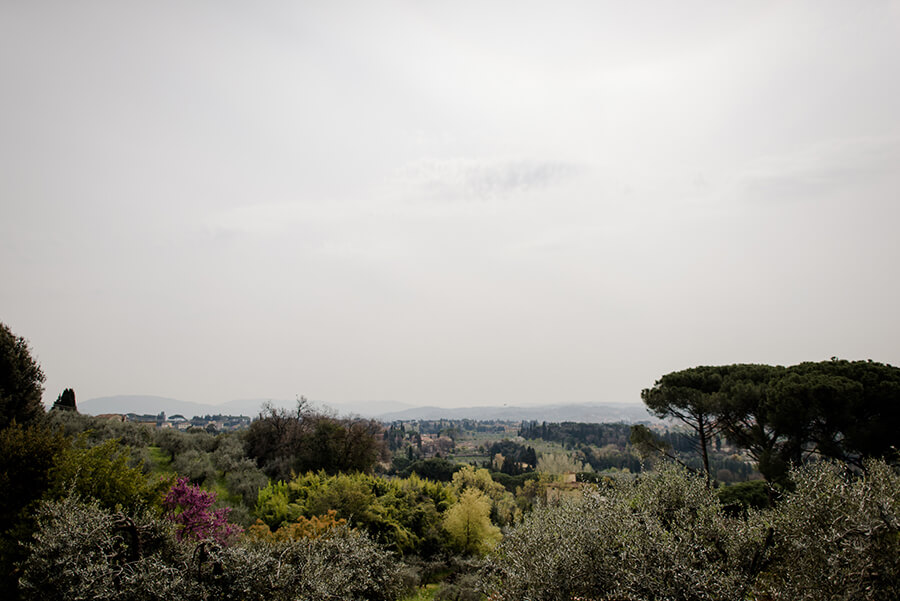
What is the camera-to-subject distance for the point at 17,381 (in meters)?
15.9

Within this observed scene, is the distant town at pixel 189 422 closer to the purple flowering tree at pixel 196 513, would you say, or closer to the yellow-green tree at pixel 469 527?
the yellow-green tree at pixel 469 527

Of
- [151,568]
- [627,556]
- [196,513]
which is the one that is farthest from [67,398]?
[627,556]

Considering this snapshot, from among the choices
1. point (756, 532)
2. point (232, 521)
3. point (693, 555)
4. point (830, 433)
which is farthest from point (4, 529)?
point (830, 433)

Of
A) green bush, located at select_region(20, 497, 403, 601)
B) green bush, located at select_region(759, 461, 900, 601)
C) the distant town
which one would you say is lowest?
the distant town

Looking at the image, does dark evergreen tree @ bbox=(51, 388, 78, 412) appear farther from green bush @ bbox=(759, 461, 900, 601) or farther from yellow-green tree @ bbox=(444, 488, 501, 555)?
green bush @ bbox=(759, 461, 900, 601)

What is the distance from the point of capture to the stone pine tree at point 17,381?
15641 mm

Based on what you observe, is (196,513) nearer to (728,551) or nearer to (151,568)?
(151,568)

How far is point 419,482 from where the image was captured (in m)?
25.5

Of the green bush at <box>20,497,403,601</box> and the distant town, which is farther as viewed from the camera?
the distant town

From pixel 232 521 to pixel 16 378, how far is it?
981 cm

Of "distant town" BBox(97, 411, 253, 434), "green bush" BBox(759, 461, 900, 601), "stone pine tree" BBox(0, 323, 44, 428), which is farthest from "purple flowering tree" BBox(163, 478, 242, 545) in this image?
"distant town" BBox(97, 411, 253, 434)

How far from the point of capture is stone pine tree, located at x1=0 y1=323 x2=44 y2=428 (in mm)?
15641

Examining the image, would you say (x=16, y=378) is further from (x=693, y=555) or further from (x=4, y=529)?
(x=693, y=555)

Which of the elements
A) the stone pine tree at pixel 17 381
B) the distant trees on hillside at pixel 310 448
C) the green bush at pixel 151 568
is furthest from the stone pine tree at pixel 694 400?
the stone pine tree at pixel 17 381
